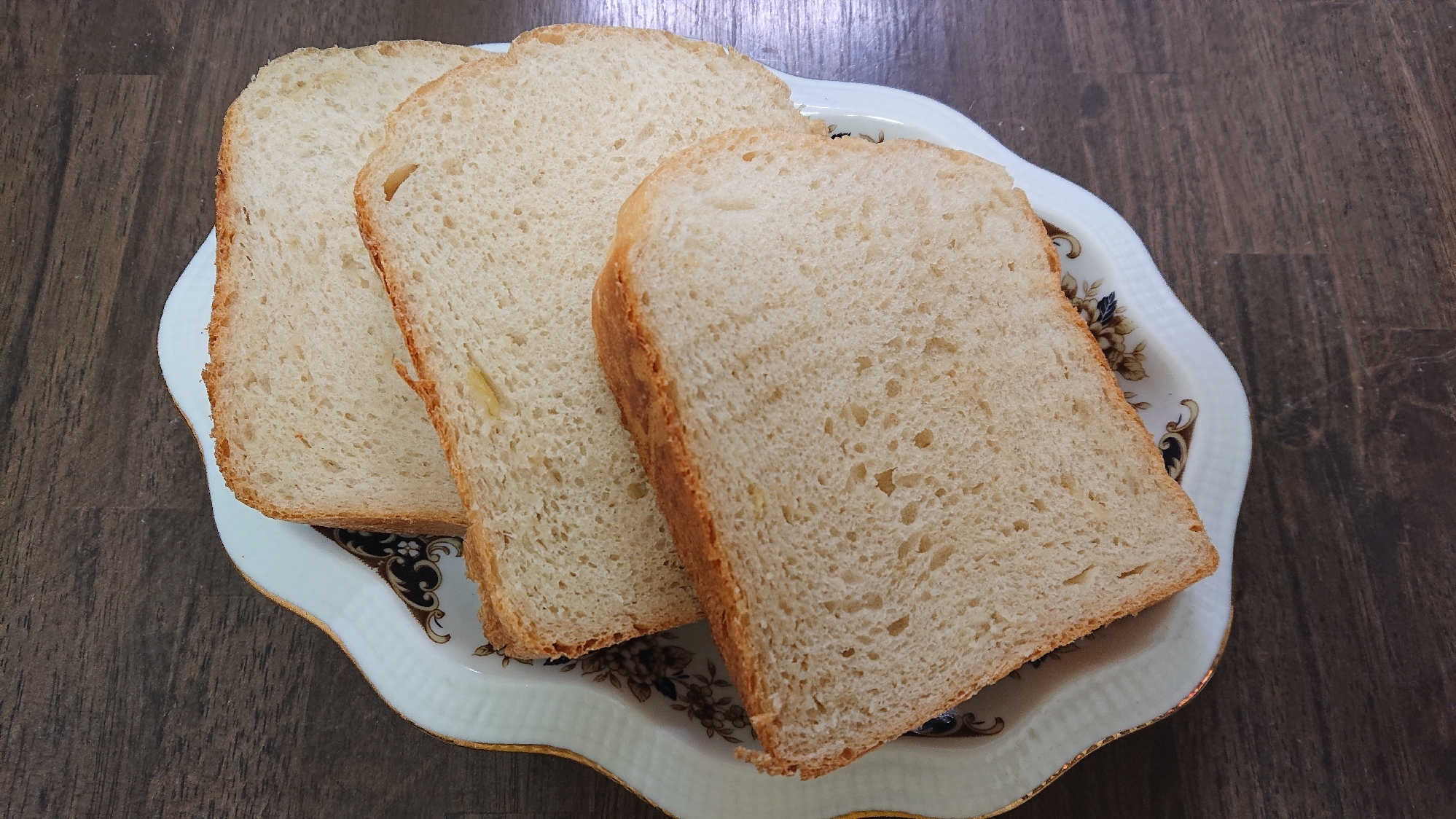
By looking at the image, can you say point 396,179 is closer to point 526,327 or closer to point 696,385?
point 526,327

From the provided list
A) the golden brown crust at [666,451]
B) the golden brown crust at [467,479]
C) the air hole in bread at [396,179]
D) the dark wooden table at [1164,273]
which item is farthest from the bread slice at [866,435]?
the dark wooden table at [1164,273]

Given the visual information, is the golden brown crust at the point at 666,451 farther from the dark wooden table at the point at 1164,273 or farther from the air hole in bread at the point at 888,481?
the dark wooden table at the point at 1164,273

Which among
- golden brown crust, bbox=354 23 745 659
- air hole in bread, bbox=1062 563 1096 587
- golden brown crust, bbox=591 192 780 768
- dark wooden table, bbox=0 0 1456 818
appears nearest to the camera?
golden brown crust, bbox=591 192 780 768

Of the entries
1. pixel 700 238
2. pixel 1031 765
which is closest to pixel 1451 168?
pixel 1031 765

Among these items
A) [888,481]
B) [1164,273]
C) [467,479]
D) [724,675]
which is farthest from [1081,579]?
[467,479]

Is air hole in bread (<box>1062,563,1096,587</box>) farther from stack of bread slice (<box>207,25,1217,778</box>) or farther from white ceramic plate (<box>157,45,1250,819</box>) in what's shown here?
white ceramic plate (<box>157,45,1250,819</box>)

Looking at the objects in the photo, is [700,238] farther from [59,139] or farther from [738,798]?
[59,139]

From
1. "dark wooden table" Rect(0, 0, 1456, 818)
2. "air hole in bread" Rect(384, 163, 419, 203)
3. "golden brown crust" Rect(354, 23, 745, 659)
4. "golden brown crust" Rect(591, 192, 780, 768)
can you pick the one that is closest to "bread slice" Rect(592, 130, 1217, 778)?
"golden brown crust" Rect(591, 192, 780, 768)
